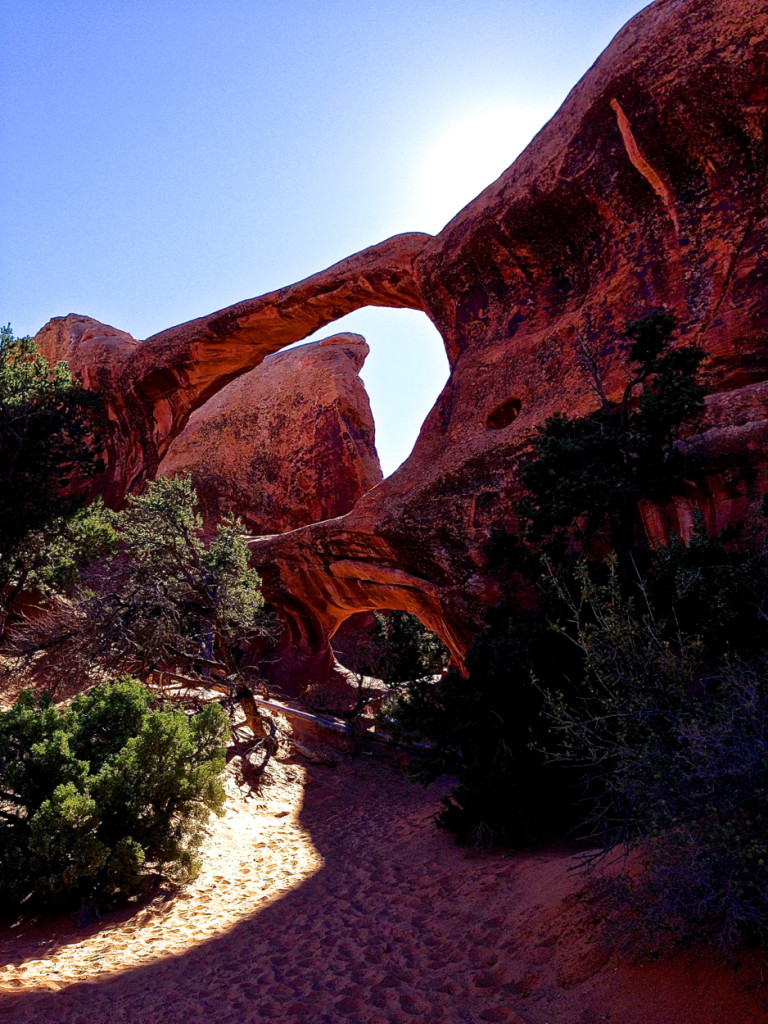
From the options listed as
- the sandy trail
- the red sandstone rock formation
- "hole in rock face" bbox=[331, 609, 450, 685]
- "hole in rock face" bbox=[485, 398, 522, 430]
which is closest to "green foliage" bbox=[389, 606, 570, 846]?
the sandy trail

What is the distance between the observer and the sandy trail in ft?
11.6

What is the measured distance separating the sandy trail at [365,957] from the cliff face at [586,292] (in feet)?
17.5

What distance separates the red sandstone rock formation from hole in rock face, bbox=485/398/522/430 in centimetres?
1437

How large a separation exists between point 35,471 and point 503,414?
437 inches

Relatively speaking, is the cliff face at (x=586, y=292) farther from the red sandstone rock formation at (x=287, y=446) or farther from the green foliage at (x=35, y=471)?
the red sandstone rock formation at (x=287, y=446)

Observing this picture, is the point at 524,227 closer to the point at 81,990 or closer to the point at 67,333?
the point at 81,990

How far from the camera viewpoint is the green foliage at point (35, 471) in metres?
14.2

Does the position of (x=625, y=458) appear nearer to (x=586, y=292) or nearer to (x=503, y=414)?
(x=503, y=414)

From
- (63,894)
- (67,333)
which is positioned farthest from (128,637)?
(67,333)

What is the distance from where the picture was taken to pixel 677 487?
843 centimetres

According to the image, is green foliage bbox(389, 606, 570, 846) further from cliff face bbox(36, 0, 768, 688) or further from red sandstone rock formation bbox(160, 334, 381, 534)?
red sandstone rock formation bbox(160, 334, 381, 534)

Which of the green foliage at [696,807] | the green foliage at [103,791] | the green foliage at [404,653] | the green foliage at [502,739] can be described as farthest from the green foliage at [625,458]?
the green foliage at [404,653]

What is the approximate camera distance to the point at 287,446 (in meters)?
29.1

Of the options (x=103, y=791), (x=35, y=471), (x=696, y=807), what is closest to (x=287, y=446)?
(x=35, y=471)
